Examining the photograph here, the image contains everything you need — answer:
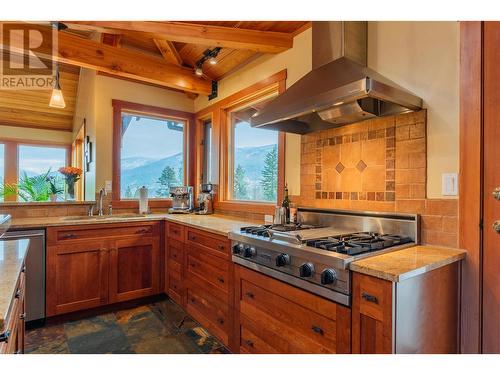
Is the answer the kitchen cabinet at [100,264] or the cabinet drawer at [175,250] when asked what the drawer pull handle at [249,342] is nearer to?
the cabinet drawer at [175,250]

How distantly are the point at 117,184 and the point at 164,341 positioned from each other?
6.25ft

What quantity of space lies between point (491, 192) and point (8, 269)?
215 centimetres

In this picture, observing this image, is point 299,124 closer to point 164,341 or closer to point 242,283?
point 242,283

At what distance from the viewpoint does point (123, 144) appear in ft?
11.4

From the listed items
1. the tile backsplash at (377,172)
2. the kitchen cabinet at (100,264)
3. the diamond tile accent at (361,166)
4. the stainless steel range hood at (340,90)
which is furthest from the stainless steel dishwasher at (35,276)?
the diamond tile accent at (361,166)

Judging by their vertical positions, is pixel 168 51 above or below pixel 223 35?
above

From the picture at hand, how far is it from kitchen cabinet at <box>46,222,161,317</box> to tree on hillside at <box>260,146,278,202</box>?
1161mm

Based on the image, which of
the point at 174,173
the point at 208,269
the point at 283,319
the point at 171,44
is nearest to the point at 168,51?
the point at 171,44

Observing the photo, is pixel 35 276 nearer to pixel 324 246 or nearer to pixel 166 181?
pixel 166 181

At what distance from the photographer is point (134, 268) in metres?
2.79

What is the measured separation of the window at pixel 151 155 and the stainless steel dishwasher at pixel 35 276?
1117 millimetres

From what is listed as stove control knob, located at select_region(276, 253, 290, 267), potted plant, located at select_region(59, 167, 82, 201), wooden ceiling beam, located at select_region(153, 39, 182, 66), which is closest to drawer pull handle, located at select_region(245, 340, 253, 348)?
stove control knob, located at select_region(276, 253, 290, 267)

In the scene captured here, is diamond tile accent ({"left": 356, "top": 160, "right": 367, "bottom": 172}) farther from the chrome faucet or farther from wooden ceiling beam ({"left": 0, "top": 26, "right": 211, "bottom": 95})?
the chrome faucet

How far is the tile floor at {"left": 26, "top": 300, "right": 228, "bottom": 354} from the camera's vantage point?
205cm
